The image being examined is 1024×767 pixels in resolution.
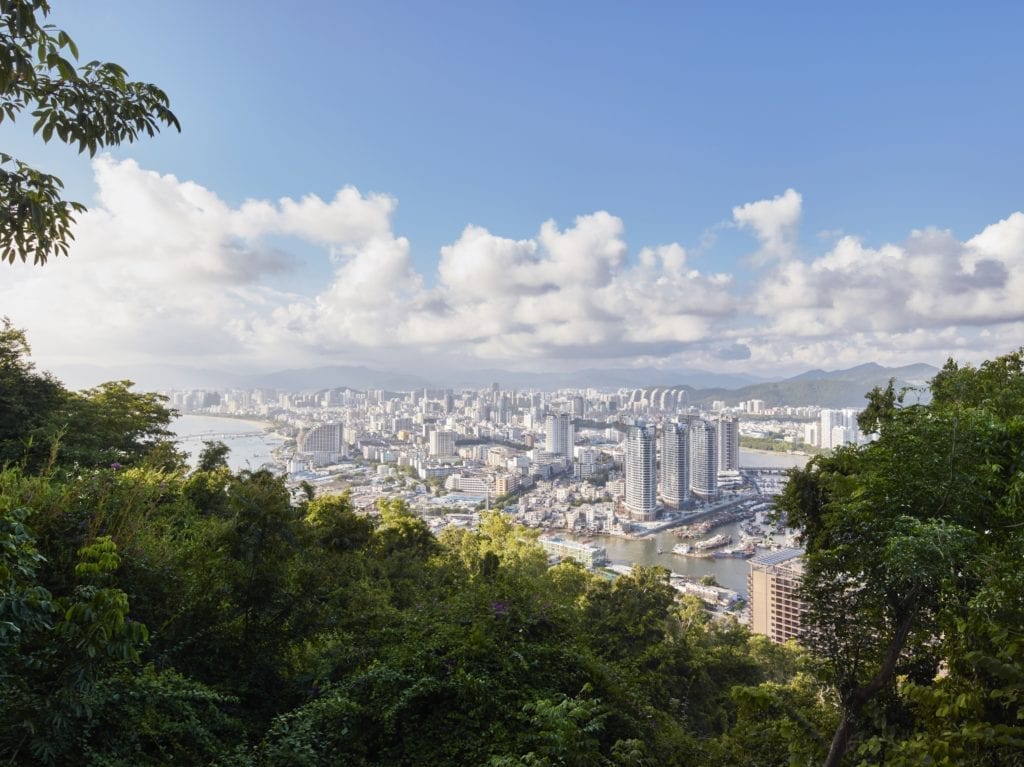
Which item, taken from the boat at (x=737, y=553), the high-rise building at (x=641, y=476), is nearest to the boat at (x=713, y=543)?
the boat at (x=737, y=553)

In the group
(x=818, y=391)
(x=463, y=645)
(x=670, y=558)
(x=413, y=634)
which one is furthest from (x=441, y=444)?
(x=818, y=391)

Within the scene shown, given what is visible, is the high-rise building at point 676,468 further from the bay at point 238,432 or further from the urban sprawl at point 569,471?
the bay at point 238,432

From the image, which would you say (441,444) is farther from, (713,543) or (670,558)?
(713,543)

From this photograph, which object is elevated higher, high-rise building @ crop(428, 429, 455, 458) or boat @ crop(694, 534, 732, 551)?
high-rise building @ crop(428, 429, 455, 458)

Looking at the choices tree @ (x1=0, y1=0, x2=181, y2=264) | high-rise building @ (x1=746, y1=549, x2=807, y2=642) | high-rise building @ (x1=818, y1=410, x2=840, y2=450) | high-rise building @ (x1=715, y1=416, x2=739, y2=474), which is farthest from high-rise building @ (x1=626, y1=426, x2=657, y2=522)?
tree @ (x1=0, y1=0, x2=181, y2=264)

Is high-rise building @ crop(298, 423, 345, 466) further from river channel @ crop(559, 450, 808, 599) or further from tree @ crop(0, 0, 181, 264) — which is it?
tree @ crop(0, 0, 181, 264)

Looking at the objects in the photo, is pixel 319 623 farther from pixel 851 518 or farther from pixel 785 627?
pixel 785 627
